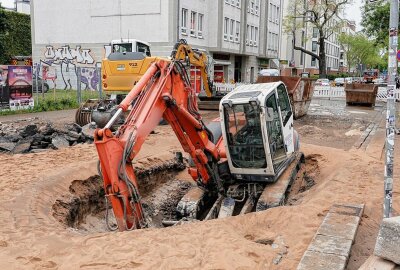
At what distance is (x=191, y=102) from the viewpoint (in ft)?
26.5

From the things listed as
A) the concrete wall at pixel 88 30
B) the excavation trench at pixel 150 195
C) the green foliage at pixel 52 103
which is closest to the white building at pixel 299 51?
the concrete wall at pixel 88 30

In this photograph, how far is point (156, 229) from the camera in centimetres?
622

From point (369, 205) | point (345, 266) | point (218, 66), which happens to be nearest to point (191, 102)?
point (369, 205)

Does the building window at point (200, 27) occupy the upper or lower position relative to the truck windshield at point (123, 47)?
upper

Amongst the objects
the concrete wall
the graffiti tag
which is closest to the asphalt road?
the concrete wall

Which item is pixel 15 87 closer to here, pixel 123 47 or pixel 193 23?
pixel 123 47

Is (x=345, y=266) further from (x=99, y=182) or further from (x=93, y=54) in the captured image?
(x=93, y=54)

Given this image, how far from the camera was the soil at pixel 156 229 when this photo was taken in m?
5.29

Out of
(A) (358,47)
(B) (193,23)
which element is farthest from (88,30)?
(A) (358,47)

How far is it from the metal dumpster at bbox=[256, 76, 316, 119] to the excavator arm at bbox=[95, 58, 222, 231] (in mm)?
12586

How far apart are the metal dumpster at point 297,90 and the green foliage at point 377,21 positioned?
9958 mm

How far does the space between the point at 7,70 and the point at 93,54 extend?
15346mm

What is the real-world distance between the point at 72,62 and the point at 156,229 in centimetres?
3117

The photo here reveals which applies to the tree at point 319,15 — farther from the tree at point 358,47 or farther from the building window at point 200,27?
the tree at point 358,47
